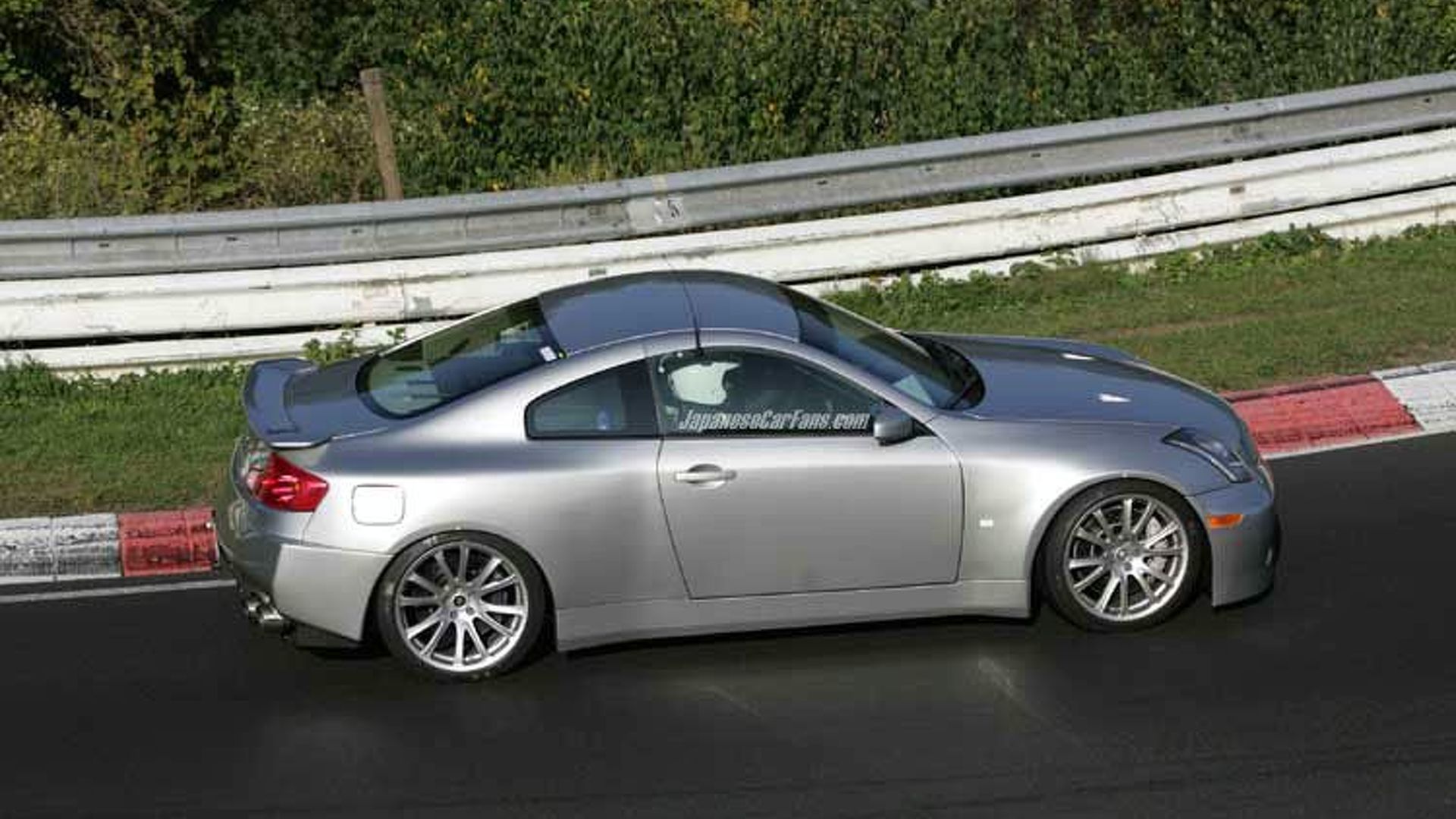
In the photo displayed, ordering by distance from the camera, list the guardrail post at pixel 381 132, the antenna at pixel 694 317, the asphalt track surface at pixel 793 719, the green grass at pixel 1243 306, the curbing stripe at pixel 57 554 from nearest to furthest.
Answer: the asphalt track surface at pixel 793 719 < the antenna at pixel 694 317 < the curbing stripe at pixel 57 554 < the green grass at pixel 1243 306 < the guardrail post at pixel 381 132

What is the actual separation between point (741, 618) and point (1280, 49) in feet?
31.8

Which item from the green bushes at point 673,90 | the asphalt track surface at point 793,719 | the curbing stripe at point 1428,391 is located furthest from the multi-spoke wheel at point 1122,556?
the green bushes at point 673,90

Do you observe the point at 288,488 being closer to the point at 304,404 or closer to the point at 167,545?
the point at 304,404

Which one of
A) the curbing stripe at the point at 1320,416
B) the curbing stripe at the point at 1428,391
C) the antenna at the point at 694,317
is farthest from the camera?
the curbing stripe at the point at 1428,391

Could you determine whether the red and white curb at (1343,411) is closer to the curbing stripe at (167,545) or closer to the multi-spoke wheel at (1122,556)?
the multi-spoke wheel at (1122,556)

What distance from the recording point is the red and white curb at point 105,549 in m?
9.66

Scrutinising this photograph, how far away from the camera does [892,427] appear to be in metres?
8.12

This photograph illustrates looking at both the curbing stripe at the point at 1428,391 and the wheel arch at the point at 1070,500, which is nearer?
the wheel arch at the point at 1070,500

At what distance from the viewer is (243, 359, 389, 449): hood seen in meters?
8.18

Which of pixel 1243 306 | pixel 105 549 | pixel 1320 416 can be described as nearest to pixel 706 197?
pixel 1243 306

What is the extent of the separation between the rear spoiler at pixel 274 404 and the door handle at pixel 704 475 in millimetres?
1285

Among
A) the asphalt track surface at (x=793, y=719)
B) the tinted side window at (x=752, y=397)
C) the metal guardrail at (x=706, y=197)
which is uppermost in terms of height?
the metal guardrail at (x=706, y=197)

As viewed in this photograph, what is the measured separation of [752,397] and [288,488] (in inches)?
66.1

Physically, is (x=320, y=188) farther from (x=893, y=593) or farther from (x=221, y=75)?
(x=893, y=593)
